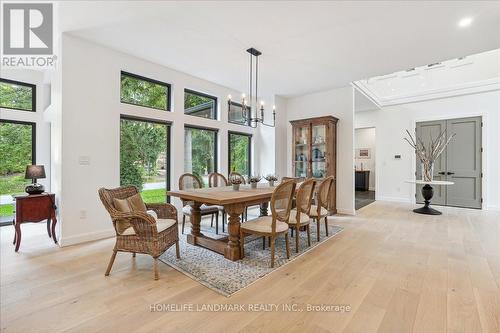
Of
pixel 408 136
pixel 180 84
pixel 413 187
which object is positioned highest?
pixel 180 84

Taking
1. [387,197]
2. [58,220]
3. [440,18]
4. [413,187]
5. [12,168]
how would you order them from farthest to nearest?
[387,197]
[413,187]
[12,168]
[58,220]
[440,18]

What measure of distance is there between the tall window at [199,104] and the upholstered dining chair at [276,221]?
2.97 m

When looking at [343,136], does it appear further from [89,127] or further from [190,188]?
[89,127]

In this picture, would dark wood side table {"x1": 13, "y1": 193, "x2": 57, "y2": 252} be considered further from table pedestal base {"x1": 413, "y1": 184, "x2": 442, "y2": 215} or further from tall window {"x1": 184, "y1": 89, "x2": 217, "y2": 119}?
table pedestal base {"x1": 413, "y1": 184, "x2": 442, "y2": 215}

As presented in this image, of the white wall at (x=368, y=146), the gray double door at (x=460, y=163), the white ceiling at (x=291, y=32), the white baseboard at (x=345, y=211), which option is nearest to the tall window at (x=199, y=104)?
the white ceiling at (x=291, y=32)

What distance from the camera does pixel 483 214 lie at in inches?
206

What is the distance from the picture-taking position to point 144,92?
4262 millimetres

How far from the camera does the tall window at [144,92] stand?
402 cm

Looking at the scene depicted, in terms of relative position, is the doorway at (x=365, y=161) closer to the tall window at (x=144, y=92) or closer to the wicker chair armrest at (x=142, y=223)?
the tall window at (x=144, y=92)

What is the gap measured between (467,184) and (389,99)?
290 cm

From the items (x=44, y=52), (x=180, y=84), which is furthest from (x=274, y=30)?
(x=44, y=52)

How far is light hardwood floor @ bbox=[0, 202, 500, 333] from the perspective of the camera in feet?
5.69

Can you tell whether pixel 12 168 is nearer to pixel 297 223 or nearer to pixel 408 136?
pixel 297 223

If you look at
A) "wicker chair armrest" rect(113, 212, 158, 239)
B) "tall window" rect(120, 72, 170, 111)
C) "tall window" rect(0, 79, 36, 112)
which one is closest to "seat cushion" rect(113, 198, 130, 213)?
"wicker chair armrest" rect(113, 212, 158, 239)
